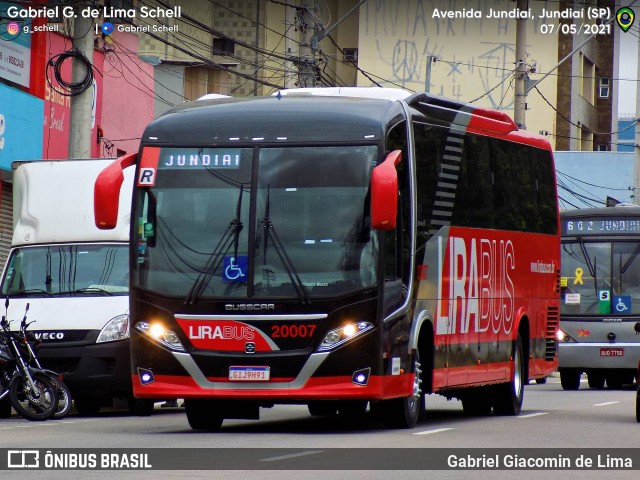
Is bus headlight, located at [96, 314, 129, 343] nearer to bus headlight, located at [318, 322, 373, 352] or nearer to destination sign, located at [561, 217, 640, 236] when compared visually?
bus headlight, located at [318, 322, 373, 352]

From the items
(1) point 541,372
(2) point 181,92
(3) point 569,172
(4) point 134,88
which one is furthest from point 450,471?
(3) point 569,172

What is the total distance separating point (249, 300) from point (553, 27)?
52.9 m

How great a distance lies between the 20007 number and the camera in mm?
15773

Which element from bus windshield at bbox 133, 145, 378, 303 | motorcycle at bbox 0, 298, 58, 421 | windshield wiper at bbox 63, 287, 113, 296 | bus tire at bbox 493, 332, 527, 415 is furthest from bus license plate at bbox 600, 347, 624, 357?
bus windshield at bbox 133, 145, 378, 303

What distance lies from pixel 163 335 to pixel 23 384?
3671 millimetres

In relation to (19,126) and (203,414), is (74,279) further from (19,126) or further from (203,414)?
(19,126)

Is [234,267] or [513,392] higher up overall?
[234,267]

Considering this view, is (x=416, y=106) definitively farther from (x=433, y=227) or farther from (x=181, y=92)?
(x=181, y=92)

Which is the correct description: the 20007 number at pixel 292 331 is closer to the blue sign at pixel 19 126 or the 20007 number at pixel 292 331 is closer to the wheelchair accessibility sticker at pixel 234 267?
the wheelchair accessibility sticker at pixel 234 267

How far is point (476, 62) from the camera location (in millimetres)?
67250

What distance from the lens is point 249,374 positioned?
51.9 ft

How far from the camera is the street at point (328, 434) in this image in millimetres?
12363

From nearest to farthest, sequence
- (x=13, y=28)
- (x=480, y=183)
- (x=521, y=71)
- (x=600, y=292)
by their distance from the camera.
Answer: (x=480, y=183) → (x=13, y=28) → (x=600, y=292) → (x=521, y=71)

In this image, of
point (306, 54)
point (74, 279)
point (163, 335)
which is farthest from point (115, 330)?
point (306, 54)
